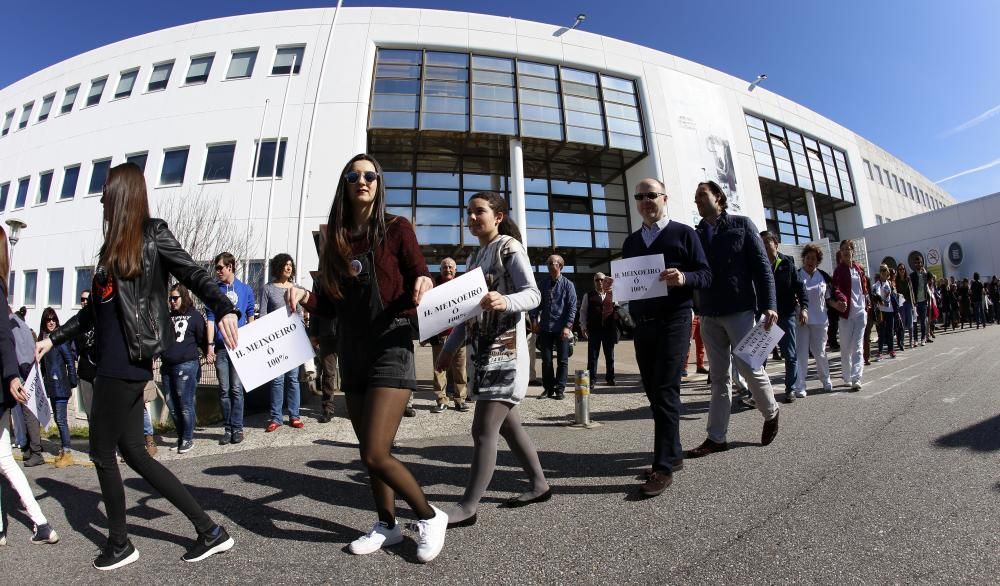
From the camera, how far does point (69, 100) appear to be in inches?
856

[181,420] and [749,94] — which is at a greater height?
[749,94]

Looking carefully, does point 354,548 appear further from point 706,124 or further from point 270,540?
point 706,124

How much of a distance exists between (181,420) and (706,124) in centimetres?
2410

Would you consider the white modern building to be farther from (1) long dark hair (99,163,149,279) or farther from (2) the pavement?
(1) long dark hair (99,163,149,279)

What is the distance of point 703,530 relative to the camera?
2.40 m

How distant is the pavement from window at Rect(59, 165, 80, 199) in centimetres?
2105

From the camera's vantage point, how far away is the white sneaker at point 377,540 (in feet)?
7.67

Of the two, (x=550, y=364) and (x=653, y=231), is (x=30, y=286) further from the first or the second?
(x=653, y=231)

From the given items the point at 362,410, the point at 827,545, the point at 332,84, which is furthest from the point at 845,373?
the point at 332,84

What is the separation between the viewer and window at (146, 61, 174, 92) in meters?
19.7

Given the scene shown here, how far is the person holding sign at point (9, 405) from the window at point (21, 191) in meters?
26.1

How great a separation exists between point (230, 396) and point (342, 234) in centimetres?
386

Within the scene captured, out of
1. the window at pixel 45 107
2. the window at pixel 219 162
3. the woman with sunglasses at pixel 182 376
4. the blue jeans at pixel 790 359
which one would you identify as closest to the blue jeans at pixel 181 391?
the woman with sunglasses at pixel 182 376

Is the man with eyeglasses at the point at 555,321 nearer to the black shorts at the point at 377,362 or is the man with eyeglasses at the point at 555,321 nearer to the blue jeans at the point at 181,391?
the blue jeans at the point at 181,391
